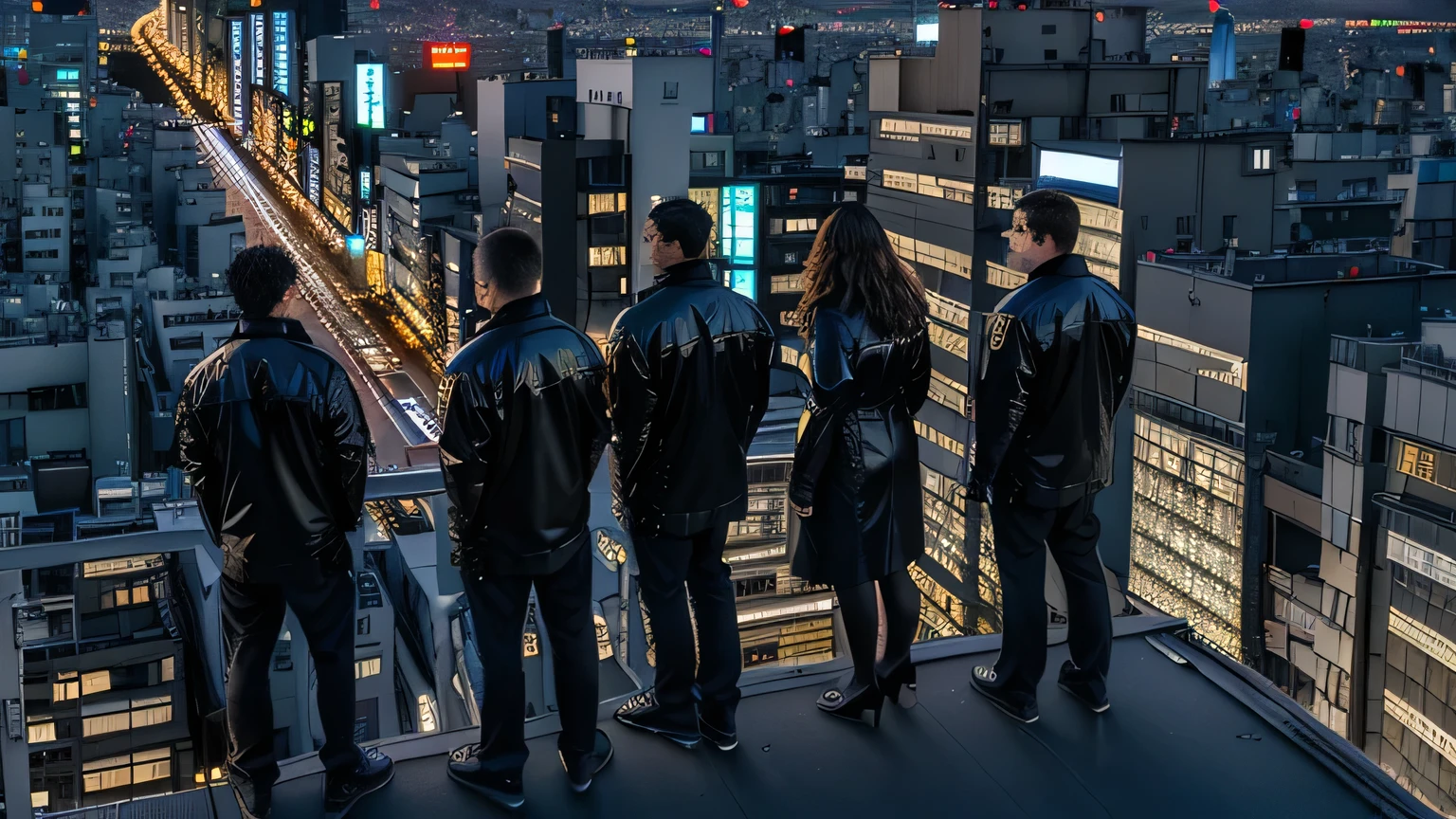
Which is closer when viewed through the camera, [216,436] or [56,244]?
[216,436]

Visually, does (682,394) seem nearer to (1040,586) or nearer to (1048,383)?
(1048,383)

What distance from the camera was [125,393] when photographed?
21.9 metres

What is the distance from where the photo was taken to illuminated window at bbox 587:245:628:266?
32.2 meters

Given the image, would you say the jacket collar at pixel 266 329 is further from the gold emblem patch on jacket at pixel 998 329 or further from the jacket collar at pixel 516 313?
the gold emblem patch on jacket at pixel 998 329

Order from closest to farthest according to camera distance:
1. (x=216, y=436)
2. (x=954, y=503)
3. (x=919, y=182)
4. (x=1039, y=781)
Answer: (x=216, y=436)
(x=1039, y=781)
(x=954, y=503)
(x=919, y=182)

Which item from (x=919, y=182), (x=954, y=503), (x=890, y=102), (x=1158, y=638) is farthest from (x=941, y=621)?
(x=1158, y=638)

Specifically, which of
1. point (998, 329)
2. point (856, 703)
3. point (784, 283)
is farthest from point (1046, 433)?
point (784, 283)

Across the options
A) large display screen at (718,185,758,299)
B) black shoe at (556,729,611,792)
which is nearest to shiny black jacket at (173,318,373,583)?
black shoe at (556,729,611,792)

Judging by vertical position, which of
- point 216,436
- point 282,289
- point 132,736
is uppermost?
point 282,289

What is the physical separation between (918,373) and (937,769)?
0.94 m

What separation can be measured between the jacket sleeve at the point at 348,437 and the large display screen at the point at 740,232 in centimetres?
2950

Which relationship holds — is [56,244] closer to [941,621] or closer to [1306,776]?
[941,621]

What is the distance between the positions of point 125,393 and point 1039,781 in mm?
21029

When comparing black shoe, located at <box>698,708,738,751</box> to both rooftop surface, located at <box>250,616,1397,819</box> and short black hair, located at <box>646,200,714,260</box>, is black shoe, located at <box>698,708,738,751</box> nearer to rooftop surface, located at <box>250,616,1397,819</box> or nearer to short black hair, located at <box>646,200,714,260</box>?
rooftop surface, located at <box>250,616,1397,819</box>
